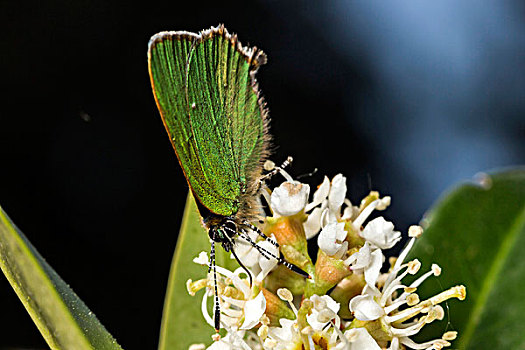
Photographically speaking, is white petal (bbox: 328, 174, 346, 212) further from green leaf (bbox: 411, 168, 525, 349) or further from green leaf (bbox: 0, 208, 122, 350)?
green leaf (bbox: 0, 208, 122, 350)

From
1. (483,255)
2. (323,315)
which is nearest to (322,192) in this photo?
(323,315)

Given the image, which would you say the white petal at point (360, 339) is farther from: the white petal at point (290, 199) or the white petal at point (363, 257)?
the white petal at point (290, 199)

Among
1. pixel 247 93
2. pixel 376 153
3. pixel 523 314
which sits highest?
pixel 247 93

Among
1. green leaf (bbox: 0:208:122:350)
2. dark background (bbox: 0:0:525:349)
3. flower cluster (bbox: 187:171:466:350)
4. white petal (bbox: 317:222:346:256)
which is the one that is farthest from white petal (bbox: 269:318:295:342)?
dark background (bbox: 0:0:525:349)

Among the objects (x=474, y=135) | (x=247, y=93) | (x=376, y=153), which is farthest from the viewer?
(x=474, y=135)

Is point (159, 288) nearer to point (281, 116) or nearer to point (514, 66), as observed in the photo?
point (281, 116)

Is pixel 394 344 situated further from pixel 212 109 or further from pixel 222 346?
pixel 212 109

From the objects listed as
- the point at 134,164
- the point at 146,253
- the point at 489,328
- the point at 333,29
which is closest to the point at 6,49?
the point at 134,164
